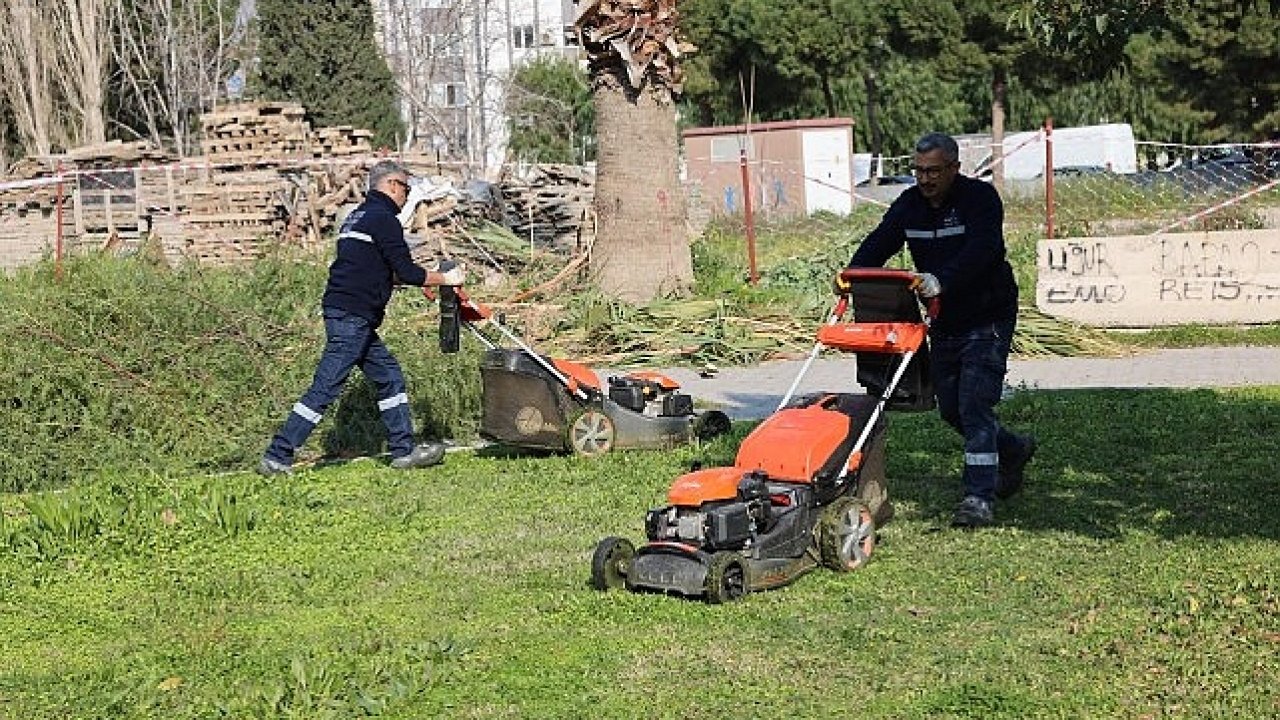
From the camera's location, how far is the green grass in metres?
6.03

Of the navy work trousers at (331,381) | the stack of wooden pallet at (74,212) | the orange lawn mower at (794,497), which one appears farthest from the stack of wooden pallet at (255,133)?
the orange lawn mower at (794,497)

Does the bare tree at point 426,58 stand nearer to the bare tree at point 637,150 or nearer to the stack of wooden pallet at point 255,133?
the stack of wooden pallet at point 255,133

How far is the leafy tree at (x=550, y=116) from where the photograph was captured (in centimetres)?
4938

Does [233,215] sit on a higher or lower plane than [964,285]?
higher

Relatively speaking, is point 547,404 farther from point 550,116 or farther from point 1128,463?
point 550,116

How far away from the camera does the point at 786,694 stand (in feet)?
19.6

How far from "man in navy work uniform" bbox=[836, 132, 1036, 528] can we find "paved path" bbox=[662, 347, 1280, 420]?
4041mm

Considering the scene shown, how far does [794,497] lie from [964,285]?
1.65m

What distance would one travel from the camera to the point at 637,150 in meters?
17.4

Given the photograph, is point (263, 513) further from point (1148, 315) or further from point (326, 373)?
point (1148, 315)

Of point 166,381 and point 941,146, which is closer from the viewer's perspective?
point 941,146

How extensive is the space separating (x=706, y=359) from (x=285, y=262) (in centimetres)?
389

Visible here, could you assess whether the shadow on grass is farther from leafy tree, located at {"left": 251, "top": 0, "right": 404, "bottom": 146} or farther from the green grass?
leafy tree, located at {"left": 251, "top": 0, "right": 404, "bottom": 146}

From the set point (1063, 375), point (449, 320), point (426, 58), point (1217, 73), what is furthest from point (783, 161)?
point (449, 320)
